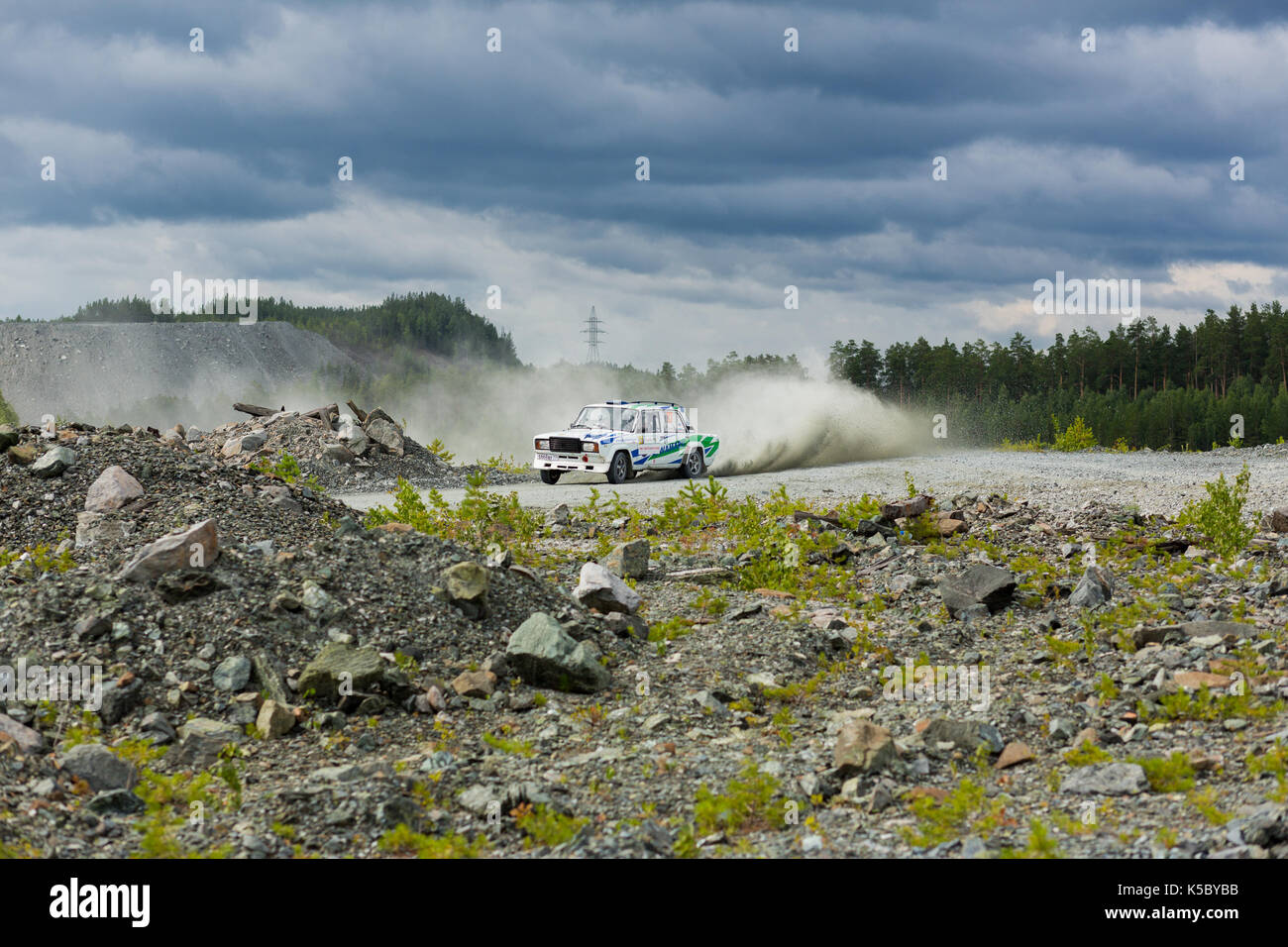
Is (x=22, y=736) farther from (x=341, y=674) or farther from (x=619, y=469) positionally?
(x=619, y=469)

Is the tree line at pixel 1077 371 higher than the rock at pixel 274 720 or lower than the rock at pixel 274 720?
higher

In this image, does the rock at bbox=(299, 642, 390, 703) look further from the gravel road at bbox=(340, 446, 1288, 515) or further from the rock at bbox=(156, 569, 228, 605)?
the gravel road at bbox=(340, 446, 1288, 515)

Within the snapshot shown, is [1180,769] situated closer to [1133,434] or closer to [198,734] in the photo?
[198,734]

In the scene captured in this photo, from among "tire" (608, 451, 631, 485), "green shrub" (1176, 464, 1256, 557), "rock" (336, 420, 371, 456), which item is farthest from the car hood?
"green shrub" (1176, 464, 1256, 557)

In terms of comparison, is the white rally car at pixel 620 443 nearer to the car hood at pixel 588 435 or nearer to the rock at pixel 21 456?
the car hood at pixel 588 435

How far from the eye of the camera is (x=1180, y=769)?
6098 mm

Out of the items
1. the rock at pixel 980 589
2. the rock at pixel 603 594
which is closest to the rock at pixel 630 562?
the rock at pixel 603 594

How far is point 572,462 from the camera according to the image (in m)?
24.2

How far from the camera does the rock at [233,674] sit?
7.83 metres

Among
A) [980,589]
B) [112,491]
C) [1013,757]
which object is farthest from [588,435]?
[1013,757]

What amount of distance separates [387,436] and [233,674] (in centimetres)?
2085

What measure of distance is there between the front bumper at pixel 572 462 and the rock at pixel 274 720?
1664cm
